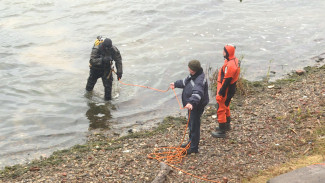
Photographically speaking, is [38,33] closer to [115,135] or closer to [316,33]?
[115,135]

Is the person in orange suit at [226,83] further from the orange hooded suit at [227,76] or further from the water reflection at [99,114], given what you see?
the water reflection at [99,114]

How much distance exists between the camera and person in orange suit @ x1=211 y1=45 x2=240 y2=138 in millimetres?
7395

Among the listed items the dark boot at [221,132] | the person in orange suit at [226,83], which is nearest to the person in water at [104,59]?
the person in orange suit at [226,83]

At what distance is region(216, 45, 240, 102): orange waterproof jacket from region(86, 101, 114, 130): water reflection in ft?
11.7

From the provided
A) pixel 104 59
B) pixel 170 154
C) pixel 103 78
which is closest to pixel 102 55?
pixel 104 59

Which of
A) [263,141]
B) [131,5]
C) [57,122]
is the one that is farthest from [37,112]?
[131,5]

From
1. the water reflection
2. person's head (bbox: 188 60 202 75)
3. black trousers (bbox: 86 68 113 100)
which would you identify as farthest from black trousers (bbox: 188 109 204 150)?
black trousers (bbox: 86 68 113 100)

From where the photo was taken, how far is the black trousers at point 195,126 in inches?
278

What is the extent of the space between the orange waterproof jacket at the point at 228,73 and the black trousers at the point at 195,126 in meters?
0.81

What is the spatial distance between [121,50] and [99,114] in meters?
5.48

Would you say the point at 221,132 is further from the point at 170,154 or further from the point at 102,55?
the point at 102,55

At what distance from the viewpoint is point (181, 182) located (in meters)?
6.38

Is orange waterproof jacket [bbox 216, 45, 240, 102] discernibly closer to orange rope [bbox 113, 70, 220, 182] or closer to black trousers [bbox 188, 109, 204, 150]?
black trousers [bbox 188, 109, 204, 150]

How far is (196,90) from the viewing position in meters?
6.68
